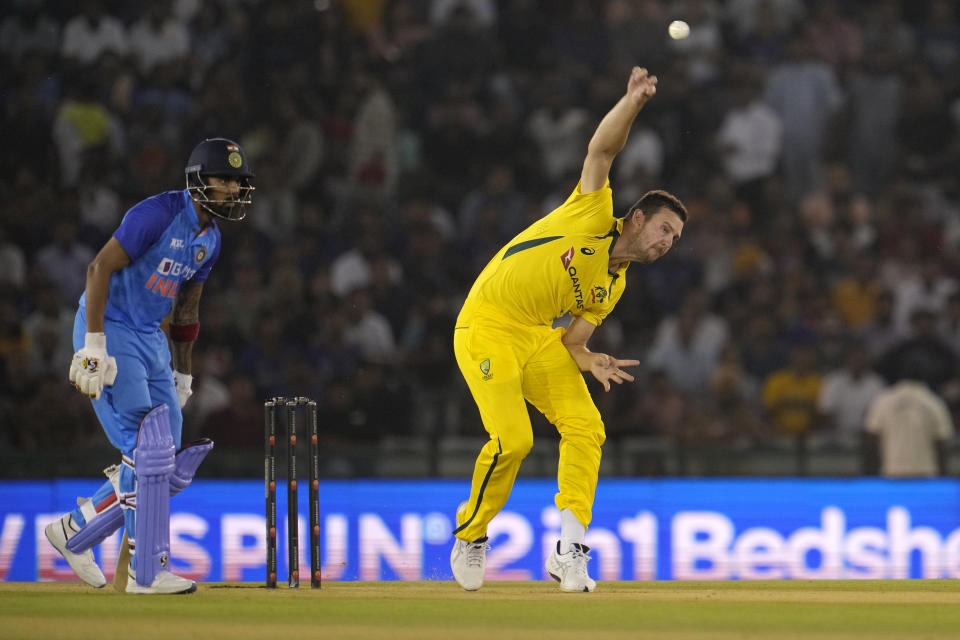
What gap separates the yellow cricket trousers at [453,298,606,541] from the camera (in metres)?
6.94

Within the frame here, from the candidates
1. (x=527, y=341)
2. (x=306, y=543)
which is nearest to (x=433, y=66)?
(x=306, y=543)

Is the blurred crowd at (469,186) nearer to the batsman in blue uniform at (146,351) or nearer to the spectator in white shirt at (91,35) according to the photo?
the spectator in white shirt at (91,35)

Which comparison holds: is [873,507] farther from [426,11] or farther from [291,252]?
[426,11]

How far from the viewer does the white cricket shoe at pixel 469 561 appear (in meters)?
7.09

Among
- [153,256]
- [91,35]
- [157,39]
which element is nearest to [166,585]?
[153,256]

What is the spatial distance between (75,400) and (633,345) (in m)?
4.78

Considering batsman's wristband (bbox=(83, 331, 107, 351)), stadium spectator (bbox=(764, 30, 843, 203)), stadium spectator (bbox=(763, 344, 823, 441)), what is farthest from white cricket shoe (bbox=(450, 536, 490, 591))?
stadium spectator (bbox=(764, 30, 843, 203))

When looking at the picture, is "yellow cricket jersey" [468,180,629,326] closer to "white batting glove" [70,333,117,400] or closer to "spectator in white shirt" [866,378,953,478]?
"white batting glove" [70,333,117,400]

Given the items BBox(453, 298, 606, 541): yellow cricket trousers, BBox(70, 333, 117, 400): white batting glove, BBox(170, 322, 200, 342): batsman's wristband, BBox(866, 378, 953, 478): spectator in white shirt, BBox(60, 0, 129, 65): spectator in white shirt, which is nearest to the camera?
BBox(70, 333, 117, 400): white batting glove

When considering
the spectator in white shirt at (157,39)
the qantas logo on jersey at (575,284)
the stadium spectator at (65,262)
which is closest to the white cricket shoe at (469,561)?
the qantas logo on jersey at (575,284)

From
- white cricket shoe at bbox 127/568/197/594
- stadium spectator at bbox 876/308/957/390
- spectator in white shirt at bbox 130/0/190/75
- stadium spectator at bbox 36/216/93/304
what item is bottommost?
white cricket shoe at bbox 127/568/197/594

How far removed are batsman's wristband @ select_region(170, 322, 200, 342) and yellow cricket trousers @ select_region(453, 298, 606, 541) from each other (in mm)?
1332

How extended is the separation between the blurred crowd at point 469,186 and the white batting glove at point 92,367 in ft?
17.6

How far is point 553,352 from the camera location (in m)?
7.19
